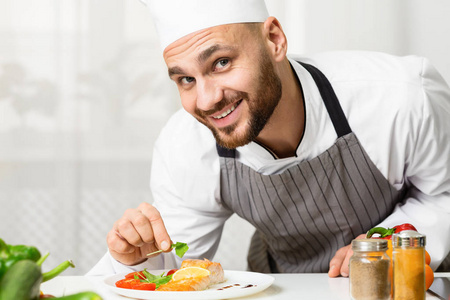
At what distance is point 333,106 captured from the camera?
1597 millimetres

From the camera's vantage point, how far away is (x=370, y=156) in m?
1.58

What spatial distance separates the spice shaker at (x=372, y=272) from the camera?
977 millimetres

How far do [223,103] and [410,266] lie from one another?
65cm

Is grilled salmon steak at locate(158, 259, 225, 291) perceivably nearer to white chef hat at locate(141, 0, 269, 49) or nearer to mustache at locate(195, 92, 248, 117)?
mustache at locate(195, 92, 248, 117)

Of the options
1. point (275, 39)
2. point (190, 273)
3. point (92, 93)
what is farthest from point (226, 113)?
point (92, 93)

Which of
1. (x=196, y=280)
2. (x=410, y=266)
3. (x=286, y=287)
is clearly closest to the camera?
(x=410, y=266)

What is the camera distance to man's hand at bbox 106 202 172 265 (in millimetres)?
1290

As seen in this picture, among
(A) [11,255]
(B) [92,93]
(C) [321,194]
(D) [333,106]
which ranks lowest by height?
(C) [321,194]

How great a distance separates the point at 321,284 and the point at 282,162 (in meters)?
0.44

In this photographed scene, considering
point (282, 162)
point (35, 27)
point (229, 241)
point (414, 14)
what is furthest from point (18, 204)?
point (414, 14)

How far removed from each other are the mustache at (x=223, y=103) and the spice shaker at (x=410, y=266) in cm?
61

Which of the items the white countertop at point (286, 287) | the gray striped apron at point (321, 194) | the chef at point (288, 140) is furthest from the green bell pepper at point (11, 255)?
the gray striped apron at point (321, 194)

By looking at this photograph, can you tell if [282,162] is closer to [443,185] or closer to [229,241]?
[443,185]

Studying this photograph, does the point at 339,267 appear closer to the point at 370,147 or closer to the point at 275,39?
the point at 370,147
